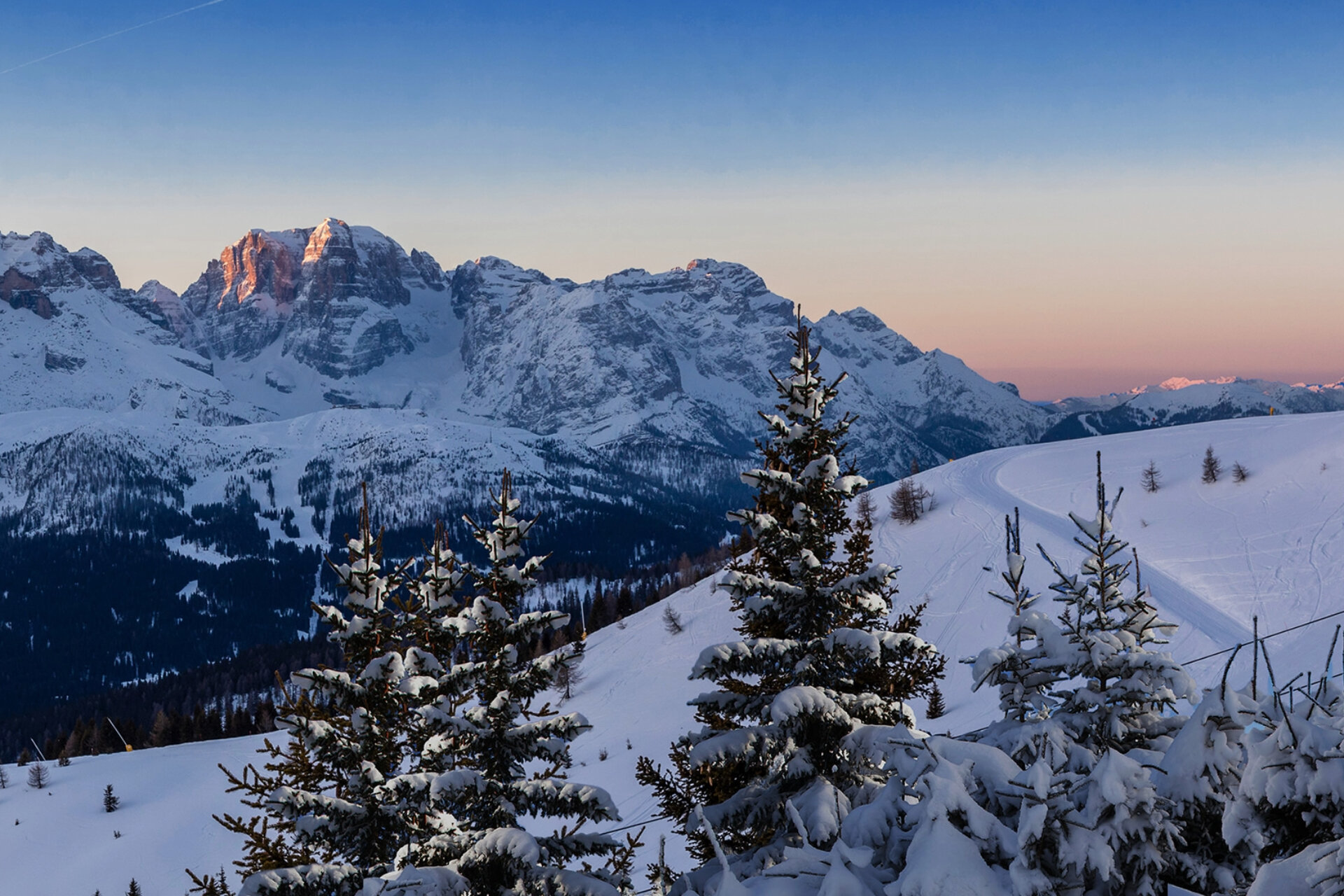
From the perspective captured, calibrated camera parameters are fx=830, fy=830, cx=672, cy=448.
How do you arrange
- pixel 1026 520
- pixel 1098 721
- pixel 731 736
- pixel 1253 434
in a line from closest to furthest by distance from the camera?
pixel 1098 721 < pixel 731 736 < pixel 1026 520 < pixel 1253 434

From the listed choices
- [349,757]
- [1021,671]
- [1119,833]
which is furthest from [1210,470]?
[1119,833]

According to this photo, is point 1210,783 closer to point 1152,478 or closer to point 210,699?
point 1152,478

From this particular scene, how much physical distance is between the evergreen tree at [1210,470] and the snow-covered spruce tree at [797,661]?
5591 cm

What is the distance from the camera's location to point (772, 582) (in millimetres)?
11047

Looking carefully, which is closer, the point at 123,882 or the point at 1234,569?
the point at 1234,569

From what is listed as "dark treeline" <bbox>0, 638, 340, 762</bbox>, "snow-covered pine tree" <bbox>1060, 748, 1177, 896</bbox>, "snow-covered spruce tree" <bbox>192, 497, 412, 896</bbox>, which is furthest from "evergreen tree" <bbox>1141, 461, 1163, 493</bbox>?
"dark treeline" <bbox>0, 638, 340, 762</bbox>

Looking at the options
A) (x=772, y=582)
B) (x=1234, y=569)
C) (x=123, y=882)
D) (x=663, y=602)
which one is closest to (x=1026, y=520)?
(x=1234, y=569)

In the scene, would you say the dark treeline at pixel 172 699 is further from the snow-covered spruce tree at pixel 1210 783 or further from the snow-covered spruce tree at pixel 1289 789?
the snow-covered spruce tree at pixel 1289 789

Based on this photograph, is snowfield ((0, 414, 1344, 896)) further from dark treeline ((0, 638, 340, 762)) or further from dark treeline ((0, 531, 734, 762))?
dark treeline ((0, 638, 340, 762))

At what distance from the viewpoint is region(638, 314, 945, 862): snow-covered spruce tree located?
408 inches

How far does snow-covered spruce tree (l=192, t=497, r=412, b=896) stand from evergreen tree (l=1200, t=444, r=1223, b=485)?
5981 centimetres

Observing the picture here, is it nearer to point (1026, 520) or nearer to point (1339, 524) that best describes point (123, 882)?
point (1026, 520)

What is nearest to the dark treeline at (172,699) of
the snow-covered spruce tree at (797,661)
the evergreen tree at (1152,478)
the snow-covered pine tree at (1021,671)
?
the evergreen tree at (1152,478)

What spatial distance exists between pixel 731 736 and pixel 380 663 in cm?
502
